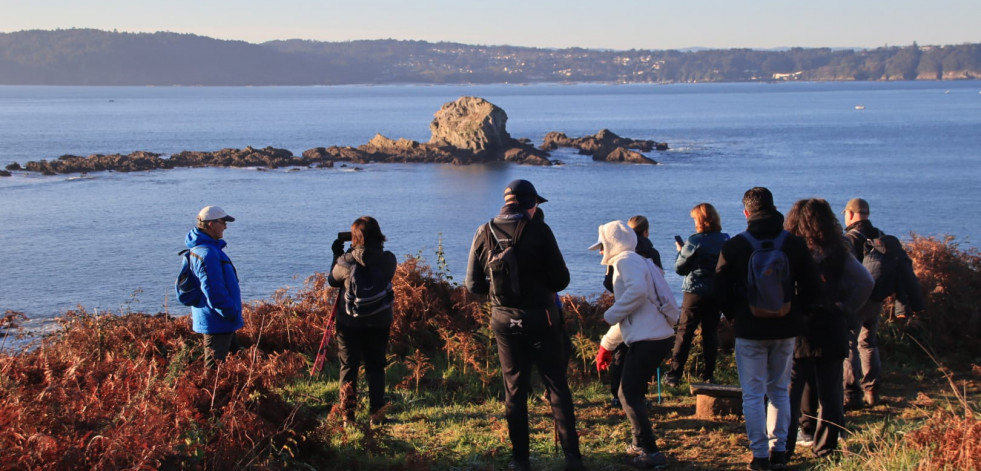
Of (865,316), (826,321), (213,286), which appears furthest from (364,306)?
(865,316)

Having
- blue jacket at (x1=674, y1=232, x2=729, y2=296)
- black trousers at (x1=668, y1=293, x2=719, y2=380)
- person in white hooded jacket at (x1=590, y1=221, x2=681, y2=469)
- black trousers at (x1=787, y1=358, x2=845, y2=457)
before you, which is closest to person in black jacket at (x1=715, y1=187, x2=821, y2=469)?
black trousers at (x1=787, y1=358, x2=845, y2=457)

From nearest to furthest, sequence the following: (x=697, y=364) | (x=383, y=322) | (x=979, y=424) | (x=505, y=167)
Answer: (x=979, y=424), (x=383, y=322), (x=697, y=364), (x=505, y=167)

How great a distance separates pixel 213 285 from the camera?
6.90 m

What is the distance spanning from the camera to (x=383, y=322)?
679cm

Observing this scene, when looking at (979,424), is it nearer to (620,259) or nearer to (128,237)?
(620,259)

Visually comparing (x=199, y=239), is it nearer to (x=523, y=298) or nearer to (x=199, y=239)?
(x=199, y=239)

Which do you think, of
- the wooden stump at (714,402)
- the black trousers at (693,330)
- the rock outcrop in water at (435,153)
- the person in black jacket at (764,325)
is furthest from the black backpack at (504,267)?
the rock outcrop in water at (435,153)

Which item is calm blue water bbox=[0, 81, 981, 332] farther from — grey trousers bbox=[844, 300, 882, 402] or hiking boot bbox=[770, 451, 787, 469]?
grey trousers bbox=[844, 300, 882, 402]

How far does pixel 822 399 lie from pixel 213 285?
4.50 m

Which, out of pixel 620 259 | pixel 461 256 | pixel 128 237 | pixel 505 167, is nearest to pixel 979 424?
pixel 620 259

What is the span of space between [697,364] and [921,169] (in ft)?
197

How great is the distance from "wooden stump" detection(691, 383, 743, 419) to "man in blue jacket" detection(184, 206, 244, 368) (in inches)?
145

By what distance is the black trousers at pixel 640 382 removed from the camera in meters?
5.88

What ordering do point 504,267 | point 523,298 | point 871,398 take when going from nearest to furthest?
1. point 504,267
2. point 523,298
3. point 871,398
